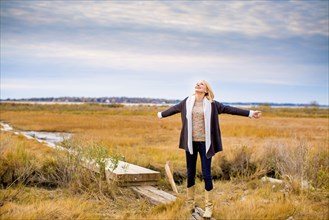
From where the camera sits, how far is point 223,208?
8.09 metres

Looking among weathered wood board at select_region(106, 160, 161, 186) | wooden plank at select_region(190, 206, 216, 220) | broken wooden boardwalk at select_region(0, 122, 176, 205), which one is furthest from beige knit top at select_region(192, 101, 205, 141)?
weathered wood board at select_region(106, 160, 161, 186)

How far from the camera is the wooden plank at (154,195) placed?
8.67 meters

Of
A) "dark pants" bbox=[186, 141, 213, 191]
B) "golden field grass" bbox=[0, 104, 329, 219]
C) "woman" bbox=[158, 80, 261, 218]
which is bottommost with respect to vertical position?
"golden field grass" bbox=[0, 104, 329, 219]

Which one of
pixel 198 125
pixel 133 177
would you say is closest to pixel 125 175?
pixel 133 177

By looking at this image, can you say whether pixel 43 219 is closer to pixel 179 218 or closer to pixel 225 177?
pixel 179 218

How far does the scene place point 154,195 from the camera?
908 cm

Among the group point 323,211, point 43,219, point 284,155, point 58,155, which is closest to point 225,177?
point 284,155

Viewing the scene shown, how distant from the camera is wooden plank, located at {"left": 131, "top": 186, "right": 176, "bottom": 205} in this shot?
867 centimetres

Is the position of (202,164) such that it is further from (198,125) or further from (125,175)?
(125,175)

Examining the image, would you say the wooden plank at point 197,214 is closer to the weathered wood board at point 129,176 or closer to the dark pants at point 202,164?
the dark pants at point 202,164

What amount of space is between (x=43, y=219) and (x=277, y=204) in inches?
172

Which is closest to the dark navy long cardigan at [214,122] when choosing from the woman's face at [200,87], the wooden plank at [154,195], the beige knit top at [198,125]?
the beige knit top at [198,125]

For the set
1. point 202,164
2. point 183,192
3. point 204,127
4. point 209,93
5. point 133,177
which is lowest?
point 183,192

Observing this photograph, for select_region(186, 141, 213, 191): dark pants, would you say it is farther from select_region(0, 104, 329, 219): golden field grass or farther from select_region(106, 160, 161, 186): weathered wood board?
select_region(106, 160, 161, 186): weathered wood board
